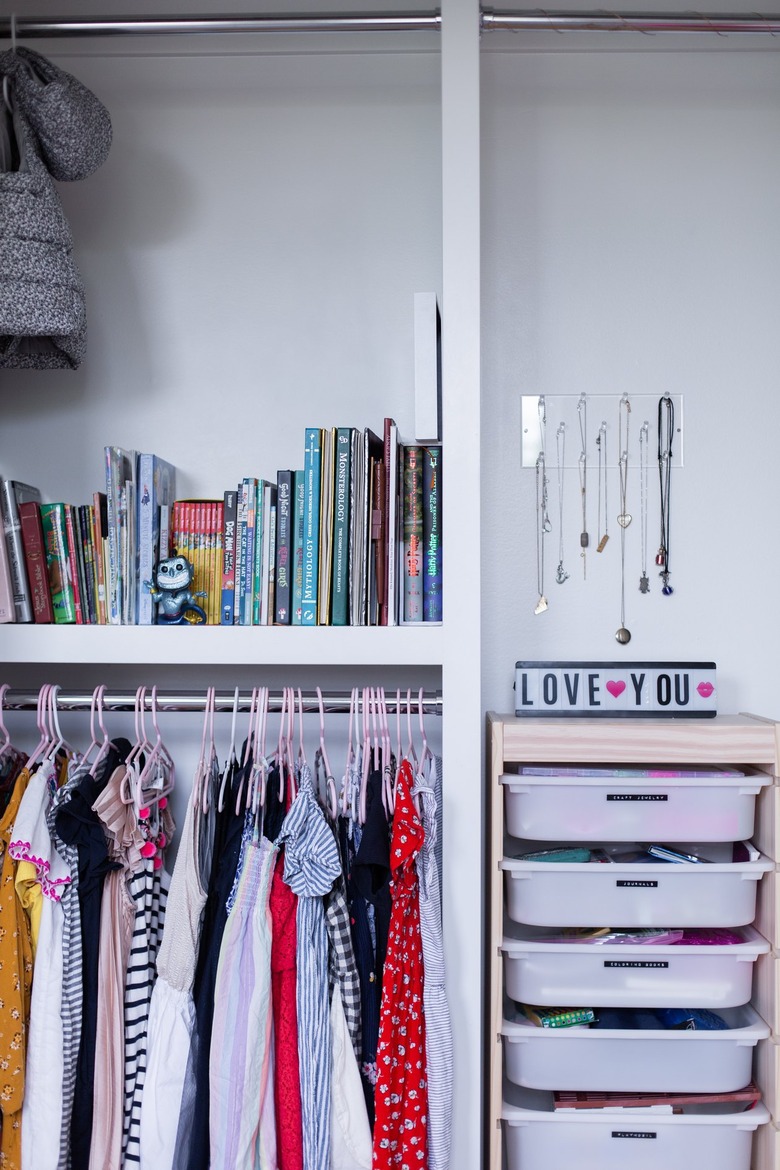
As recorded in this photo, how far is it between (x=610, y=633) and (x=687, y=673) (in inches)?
9.1

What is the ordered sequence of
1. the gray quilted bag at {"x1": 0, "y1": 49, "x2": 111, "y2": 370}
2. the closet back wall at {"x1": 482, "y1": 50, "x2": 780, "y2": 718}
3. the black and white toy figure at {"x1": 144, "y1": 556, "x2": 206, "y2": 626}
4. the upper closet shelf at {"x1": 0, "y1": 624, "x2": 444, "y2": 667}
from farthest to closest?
1. the closet back wall at {"x1": 482, "y1": 50, "x2": 780, "y2": 718}
2. the black and white toy figure at {"x1": 144, "y1": 556, "x2": 206, "y2": 626}
3. the upper closet shelf at {"x1": 0, "y1": 624, "x2": 444, "y2": 667}
4. the gray quilted bag at {"x1": 0, "y1": 49, "x2": 111, "y2": 370}

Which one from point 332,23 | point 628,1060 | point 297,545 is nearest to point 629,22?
point 332,23

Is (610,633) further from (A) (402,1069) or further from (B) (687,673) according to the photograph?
(A) (402,1069)

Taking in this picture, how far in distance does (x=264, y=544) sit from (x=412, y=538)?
28cm

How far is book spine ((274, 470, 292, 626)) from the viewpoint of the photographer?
1.61 m

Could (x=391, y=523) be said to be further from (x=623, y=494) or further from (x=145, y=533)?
(x=623, y=494)

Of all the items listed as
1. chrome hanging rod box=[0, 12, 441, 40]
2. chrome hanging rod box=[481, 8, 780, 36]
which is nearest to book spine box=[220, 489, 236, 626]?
chrome hanging rod box=[0, 12, 441, 40]

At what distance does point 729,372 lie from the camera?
6.05ft

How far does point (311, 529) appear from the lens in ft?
5.21

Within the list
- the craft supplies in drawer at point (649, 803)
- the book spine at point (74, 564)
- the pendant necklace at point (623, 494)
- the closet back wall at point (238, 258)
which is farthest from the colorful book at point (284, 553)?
the pendant necklace at point (623, 494)

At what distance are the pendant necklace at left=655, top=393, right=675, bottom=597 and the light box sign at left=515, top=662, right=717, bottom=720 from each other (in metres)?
0.26

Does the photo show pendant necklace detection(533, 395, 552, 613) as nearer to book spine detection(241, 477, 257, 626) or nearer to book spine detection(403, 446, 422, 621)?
book spine detection(403, 446, 422, 621)

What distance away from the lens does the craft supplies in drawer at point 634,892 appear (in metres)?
1.54

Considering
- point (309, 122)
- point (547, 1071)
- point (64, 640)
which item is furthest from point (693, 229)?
point (547, 1071)
